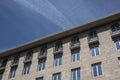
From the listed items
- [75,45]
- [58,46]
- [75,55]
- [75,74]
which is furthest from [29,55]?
[75,74]

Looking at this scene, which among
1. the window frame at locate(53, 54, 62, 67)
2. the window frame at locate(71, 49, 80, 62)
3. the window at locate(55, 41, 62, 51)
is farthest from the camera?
the window at locate(55, 41, 62, 51)

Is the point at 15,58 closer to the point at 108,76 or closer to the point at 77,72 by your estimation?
the point at 77,72

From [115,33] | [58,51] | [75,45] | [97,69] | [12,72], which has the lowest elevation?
[97,69]

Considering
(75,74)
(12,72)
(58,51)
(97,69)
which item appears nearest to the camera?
(97,69)

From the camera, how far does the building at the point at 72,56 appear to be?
21.2 meters

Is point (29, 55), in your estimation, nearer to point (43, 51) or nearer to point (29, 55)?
point (29, 55)

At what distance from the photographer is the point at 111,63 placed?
2048 cm

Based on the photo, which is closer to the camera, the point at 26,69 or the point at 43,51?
the point at 26,69

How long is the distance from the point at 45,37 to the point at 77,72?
306 inches

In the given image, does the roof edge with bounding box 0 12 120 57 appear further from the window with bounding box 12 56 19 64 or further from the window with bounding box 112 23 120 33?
the window with bounding box 12 56 19 64

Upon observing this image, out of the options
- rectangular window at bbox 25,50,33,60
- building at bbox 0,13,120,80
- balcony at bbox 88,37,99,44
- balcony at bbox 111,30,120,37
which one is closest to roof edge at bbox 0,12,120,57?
building at bbox 0,13,120,80

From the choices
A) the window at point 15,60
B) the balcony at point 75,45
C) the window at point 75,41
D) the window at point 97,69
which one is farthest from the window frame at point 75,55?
the window at point 15,60

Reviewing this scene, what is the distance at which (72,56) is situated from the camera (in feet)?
79.4

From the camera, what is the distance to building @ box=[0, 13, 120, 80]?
21.2m
